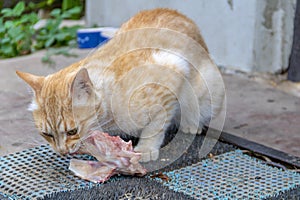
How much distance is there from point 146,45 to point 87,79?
61 cm

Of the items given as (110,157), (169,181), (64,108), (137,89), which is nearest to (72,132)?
(64,108)

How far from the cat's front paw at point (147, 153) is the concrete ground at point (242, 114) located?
651 mm

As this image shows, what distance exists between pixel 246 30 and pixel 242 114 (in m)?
0.91

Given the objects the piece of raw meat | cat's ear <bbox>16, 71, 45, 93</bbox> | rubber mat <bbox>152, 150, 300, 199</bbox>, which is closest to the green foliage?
cat's ear <bbox>16, 71, 45, 93</bbox>

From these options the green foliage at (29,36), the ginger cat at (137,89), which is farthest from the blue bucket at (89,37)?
the ginger cat at (137,89)

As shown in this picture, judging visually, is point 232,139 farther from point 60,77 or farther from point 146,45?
point 60,77

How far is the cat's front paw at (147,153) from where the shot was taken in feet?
9.64

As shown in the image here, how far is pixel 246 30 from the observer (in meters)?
4.36

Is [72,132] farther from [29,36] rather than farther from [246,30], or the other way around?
[29,36]

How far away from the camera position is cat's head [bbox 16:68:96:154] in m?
2.61

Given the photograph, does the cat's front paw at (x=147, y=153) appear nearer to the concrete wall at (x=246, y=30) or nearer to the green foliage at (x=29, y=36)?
the concrete wall at (x=246, y=30)

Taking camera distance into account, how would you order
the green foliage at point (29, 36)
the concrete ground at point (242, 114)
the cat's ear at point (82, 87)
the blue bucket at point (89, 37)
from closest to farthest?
the cat's ear at point (82, 87)
the concrete ground at point (242, 114)
the blue bucket at point (89, 37)
the green foliage at point (29, 36)

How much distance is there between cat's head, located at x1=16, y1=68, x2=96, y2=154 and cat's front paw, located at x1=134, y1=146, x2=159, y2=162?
1.21 feet

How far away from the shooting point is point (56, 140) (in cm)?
269
